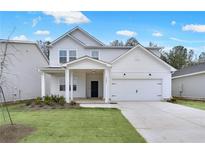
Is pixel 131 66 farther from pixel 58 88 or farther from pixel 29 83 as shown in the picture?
pixel 29 83

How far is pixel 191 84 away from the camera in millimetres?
26797

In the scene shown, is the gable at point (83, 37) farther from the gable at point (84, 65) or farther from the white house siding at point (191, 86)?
the white house siding at point (191, 86)

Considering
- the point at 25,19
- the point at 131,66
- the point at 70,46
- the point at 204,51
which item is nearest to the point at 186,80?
the point at 131,66

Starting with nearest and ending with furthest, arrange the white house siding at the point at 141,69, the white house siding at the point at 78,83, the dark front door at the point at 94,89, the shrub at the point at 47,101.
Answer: the shrub at the point at 47,101 → the white house siding at the point at 141,69 → the white house siding at the point at 78,83 → the dark front door at the point at 94,89

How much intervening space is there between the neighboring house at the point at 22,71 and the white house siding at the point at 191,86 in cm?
1553

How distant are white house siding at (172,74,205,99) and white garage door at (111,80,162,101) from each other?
4.20m

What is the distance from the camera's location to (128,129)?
361 inches

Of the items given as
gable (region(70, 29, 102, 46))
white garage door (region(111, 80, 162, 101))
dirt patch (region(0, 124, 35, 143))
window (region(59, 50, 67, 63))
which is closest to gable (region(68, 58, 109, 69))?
white garage door (region(111, 80, 162, 101))

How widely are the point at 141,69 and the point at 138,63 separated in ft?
1.98

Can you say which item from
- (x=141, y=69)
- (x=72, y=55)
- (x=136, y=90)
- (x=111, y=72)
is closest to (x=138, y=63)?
(x=141, y=69)

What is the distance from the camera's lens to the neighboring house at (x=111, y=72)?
22.3 meters

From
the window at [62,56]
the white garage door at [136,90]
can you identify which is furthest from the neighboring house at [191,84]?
the window at [62,56]

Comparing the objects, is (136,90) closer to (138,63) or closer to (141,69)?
(141,69)

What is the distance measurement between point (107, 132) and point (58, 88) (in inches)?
674
